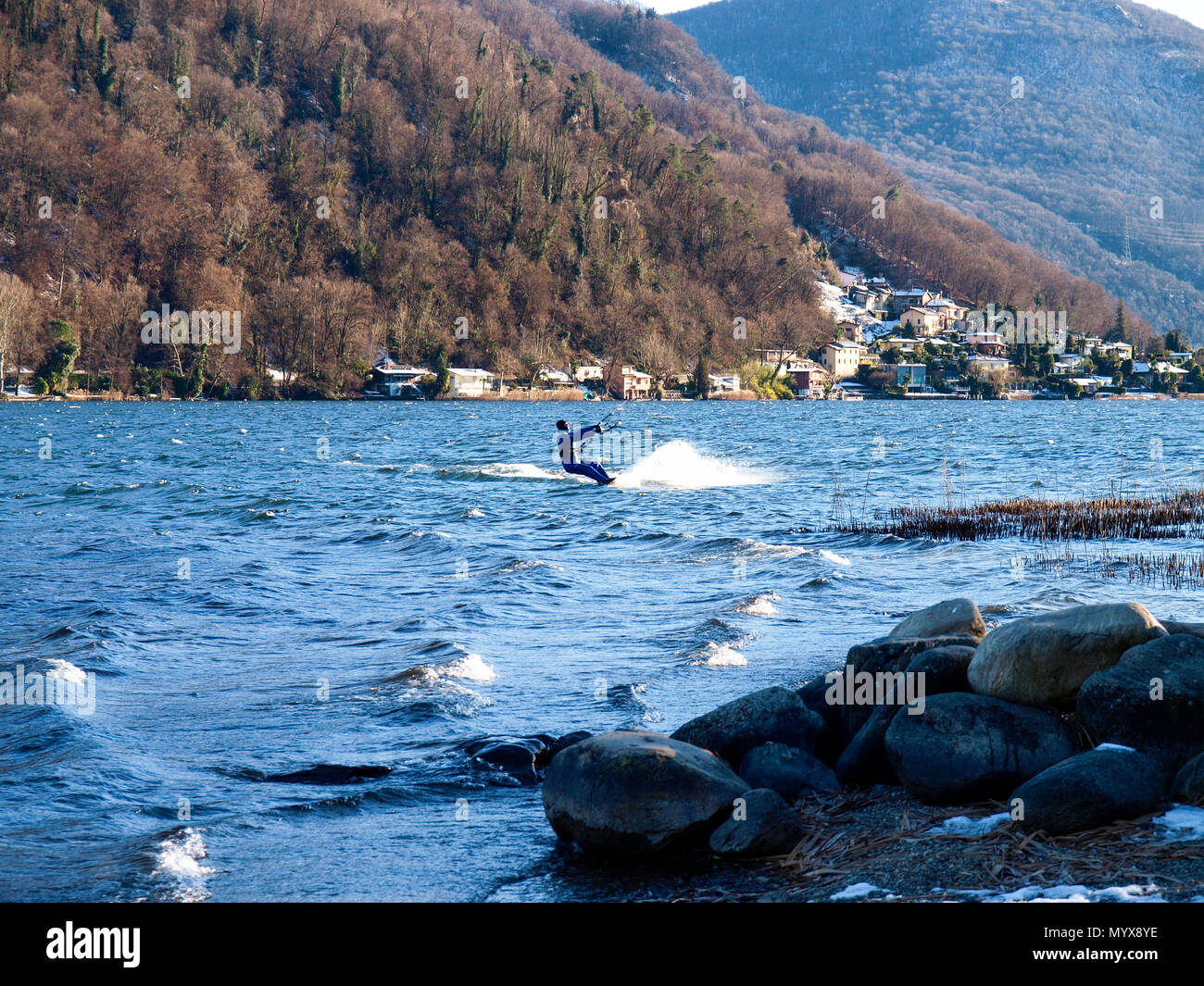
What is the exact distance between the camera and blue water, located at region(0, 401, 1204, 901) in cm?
809

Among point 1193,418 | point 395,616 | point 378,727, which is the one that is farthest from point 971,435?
point 378,727

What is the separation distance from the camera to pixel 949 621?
10.7m

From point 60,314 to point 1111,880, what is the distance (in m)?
145

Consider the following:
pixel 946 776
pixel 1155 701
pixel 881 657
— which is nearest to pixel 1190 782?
pixel 1155 701

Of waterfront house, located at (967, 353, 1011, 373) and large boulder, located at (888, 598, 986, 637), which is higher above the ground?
waterfront house, located at (967, 353, 1011, 373)

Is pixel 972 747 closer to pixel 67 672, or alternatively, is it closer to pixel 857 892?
pixel 857 892

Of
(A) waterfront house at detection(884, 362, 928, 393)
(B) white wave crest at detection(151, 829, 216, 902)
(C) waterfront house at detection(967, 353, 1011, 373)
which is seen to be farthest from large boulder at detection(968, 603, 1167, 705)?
(C) waterfront house at detection(967, 353, 1011, 373)

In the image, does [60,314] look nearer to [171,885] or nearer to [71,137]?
[71,137]

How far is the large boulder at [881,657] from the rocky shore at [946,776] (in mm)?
28

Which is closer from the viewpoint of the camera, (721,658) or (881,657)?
(881,657)

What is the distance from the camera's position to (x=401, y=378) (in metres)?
154

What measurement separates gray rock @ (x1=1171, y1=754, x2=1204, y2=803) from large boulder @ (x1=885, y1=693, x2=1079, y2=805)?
31.3 inches

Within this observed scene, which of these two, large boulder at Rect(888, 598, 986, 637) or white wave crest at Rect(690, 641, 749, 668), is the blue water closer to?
white wave crest at Rect(690, 641, 749, 668)

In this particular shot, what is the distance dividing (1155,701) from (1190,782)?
2.24 ft
